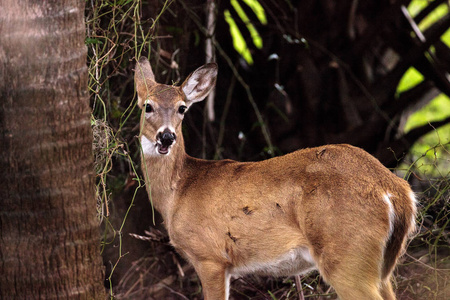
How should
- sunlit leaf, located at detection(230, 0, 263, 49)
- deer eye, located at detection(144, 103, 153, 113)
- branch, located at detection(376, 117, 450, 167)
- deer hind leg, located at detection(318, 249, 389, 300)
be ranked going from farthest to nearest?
sunlit leaf, located at detection(230, 0, 263, 49) < branch, located at detection(376, 117, 450, 167) < deer eye, located at detection(144, 103, 153, 113) < deer hind leg, located at detection(318, 249, 389, 300)

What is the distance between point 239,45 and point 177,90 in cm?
295

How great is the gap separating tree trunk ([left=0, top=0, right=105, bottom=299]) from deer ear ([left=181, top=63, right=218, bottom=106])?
1.84 metres

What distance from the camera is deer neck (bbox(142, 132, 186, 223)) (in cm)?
470

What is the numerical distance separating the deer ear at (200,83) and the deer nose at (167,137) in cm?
60

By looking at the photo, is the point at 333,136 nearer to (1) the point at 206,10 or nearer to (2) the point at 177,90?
(1) the point at 206,10

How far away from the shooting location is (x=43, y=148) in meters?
3.01

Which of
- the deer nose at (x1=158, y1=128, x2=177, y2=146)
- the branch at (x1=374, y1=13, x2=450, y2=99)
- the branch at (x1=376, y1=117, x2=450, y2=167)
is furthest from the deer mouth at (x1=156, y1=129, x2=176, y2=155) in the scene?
the branch at (x1=374, y1=13, x2=450, y2=99)

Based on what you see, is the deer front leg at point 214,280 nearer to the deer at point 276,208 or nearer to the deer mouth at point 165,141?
the deer at point 276,208

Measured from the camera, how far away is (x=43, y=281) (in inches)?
122

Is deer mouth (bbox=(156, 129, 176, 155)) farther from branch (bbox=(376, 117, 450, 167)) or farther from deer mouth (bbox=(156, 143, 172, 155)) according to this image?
branch (bbox=(376, 117, 450, 167))

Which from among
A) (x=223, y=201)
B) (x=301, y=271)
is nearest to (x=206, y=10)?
(x=223, y=201)

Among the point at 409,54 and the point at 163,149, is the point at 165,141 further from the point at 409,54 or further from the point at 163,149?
the point at 409,54

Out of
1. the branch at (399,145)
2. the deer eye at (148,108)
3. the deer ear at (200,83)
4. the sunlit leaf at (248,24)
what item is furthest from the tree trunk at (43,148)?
the branch at (399,145)

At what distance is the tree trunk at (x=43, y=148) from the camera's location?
295cm
